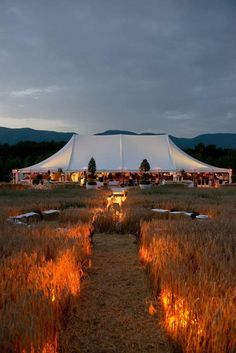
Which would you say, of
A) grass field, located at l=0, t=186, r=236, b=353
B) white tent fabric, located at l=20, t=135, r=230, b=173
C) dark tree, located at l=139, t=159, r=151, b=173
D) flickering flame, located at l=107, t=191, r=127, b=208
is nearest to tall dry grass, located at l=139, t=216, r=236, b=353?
grass field, located at l=0, t=186, r=236, b=353

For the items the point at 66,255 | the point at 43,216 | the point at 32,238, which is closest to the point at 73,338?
the point at 66,255

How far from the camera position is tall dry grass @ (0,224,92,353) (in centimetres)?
252

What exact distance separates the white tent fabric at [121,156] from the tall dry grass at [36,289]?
29146 mm

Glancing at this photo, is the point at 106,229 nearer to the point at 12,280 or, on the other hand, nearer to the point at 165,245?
the point at 165,245

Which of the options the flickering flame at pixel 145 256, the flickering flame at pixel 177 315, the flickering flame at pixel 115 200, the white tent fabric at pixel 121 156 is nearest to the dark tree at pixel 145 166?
the white tent fabric at pixel 121 156

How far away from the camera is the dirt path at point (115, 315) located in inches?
127

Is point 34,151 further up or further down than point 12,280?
further up

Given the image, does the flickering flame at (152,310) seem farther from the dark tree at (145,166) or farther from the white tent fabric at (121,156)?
the white tent fabric at (121,156)

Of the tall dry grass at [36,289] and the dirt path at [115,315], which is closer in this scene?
the tall dry grass at [36,289]

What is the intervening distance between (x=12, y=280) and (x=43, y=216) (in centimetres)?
714

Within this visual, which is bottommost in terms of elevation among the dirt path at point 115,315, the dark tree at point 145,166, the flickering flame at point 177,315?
the dirt path at point 115,315

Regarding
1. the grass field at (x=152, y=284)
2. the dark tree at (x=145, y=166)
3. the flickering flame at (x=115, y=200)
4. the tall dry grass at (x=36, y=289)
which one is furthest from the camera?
the dark tree at (x=145, y=166)

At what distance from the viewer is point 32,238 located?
19.4 feet

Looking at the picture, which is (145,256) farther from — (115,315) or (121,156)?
(121,156)
